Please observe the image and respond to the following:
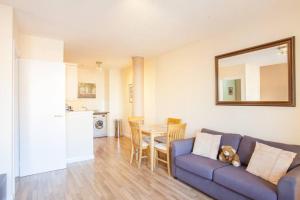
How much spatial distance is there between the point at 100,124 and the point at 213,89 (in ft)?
15.0

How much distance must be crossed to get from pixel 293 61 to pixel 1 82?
374cm

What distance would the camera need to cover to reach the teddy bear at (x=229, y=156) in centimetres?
255

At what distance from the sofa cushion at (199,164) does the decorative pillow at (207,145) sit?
12 cm

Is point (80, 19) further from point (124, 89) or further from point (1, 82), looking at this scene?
point (124, 89)

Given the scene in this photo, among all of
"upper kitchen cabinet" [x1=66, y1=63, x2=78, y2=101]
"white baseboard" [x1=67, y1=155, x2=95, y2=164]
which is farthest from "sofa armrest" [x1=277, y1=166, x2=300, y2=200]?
"upper kitchen cabinet" [x1=66, y1=63, x2=78, y2=101]

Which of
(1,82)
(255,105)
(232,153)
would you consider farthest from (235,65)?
(1,82)

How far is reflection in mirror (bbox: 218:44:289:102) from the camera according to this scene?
2508mm

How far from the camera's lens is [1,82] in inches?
90.4

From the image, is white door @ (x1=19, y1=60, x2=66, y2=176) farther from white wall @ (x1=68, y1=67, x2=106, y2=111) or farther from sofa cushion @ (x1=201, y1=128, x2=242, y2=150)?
white wall @ (x1=68, y1=67, x2=106, y2=111)

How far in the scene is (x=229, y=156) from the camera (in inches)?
104

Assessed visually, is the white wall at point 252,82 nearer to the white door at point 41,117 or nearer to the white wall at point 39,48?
the white door at point 41,117

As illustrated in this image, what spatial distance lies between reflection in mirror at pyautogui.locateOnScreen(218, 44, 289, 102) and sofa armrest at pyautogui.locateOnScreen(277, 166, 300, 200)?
112cm

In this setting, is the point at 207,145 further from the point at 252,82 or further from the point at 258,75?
the point at 258,75

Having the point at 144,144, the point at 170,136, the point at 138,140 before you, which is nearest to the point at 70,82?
the point at 138,140
